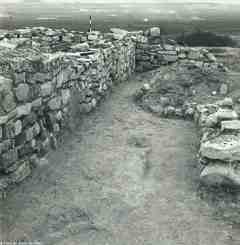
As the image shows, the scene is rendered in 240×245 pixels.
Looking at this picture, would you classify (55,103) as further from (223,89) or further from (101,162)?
(223,89)

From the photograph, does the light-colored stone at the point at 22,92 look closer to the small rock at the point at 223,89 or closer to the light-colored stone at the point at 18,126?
the light-colored stone at the point at 18,126

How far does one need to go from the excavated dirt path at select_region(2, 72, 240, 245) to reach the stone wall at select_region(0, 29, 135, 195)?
1.29 feet

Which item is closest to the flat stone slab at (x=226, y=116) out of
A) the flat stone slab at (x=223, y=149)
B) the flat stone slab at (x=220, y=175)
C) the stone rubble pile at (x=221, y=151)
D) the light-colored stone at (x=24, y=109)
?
the stone rubble pile at (x=221, y=151)

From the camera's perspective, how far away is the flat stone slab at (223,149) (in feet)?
24.0

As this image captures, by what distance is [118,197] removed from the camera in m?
7.05

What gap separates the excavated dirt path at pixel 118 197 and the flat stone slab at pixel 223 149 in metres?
0.67

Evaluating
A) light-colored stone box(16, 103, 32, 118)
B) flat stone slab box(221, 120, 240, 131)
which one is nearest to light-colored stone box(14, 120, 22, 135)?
light-colored stone box(16, 103, 32, 118)

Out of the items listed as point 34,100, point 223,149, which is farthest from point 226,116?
point 34,100

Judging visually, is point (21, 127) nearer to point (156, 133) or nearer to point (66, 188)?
point (66, 188)

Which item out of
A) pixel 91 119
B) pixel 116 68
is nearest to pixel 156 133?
pixel 91 119

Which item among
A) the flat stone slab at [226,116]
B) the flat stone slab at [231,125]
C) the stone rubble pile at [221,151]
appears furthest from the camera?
the flat stone slab at [226,116]

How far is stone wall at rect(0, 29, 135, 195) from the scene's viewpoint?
696 centimetres

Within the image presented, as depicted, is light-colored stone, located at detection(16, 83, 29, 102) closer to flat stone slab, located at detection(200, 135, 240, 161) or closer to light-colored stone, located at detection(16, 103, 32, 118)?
light-colored stone, located at detection(16, 103, 32, 118)

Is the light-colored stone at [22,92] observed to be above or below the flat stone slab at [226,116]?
above
